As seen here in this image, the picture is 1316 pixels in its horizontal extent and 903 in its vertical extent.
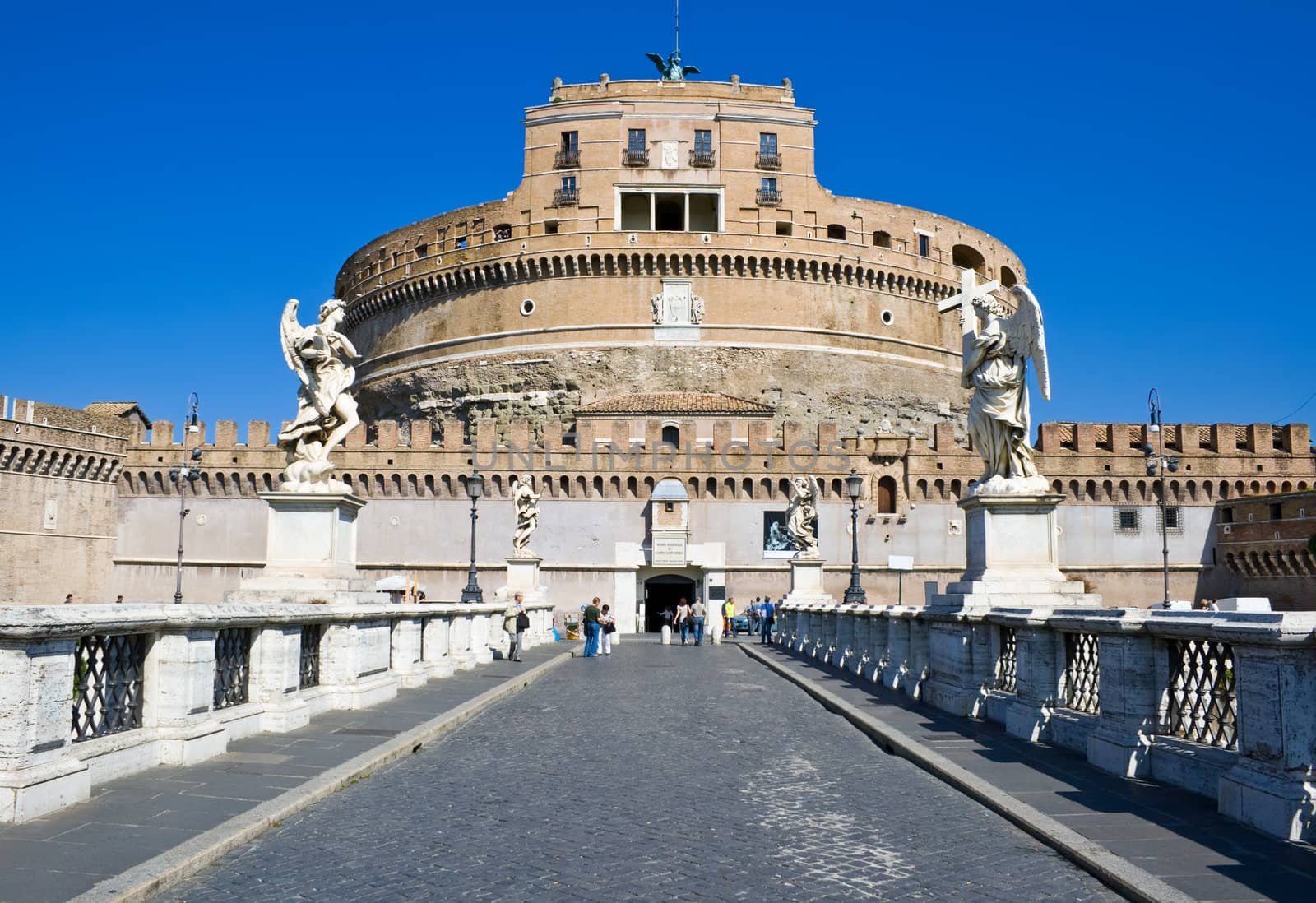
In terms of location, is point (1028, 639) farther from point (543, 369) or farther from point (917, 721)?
point (543, 369)

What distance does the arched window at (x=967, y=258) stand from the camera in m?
56.0

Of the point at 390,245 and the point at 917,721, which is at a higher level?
the point at 390,245

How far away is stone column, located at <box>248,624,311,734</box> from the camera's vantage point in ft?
25.7

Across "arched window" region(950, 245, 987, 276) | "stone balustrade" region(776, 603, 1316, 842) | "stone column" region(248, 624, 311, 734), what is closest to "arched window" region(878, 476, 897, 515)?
"arched window" region(950, 245, 987, 276)

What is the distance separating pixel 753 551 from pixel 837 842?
119 ft

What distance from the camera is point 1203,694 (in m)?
5.80

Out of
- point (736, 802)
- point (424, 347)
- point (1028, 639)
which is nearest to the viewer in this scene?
point (736, 802)

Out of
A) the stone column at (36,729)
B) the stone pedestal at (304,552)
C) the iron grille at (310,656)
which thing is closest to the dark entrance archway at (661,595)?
the stone pedestal at (304,552)

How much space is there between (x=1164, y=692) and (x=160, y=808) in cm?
501

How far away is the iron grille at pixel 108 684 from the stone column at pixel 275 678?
59.9 inches

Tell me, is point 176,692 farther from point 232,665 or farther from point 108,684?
point 232,665

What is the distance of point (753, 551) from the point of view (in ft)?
136

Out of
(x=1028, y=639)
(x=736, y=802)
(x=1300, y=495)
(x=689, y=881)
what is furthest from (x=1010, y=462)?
(x=1300, y=495)

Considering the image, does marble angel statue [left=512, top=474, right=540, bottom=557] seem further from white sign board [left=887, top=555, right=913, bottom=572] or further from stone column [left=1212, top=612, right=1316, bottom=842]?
stone column [left=1212, top=612, right=1316, bottom=842]
